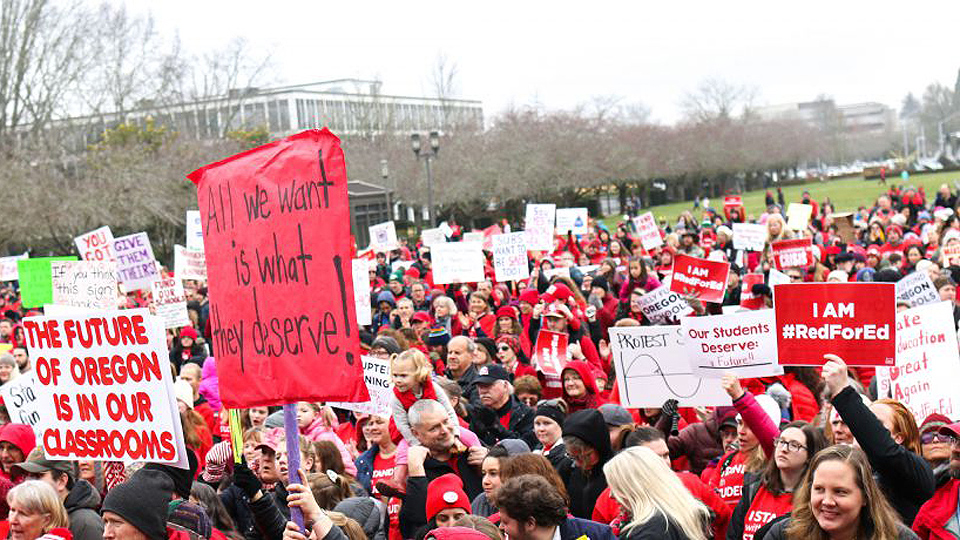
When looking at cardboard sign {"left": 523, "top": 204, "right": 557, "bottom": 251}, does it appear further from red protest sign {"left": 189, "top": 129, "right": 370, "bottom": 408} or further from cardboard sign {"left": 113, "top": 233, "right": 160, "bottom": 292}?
red protest sign {"left": 189, "top": 129, "right": 370, "bottom": 408}

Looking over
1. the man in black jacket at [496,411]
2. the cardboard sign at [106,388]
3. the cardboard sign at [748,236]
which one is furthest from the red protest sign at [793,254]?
the cardboard sign at [106,388]

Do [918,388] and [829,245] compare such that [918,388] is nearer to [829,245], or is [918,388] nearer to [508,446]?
[508,446]

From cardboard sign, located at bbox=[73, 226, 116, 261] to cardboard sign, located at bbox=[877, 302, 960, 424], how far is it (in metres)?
12.3

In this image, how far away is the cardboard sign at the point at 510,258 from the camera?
18000 millimetres

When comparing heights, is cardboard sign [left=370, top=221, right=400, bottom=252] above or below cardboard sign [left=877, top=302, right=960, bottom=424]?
above

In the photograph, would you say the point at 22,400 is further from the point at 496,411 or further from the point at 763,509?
the point at 763,509

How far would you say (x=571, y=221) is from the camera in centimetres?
2667

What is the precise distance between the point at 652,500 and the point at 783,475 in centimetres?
80

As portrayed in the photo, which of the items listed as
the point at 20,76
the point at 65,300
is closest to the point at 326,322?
the point at 65,300

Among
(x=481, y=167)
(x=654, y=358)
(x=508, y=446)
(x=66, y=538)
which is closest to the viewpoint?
(x=66, y=538)

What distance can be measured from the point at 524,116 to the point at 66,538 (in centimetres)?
6623

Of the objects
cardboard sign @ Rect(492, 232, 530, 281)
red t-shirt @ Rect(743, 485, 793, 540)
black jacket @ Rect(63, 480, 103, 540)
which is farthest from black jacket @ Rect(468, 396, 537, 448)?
cardboard sign @ Rect(492, 232, 530, 281)

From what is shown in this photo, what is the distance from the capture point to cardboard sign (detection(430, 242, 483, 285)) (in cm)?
1812

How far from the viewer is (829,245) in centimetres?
2211
